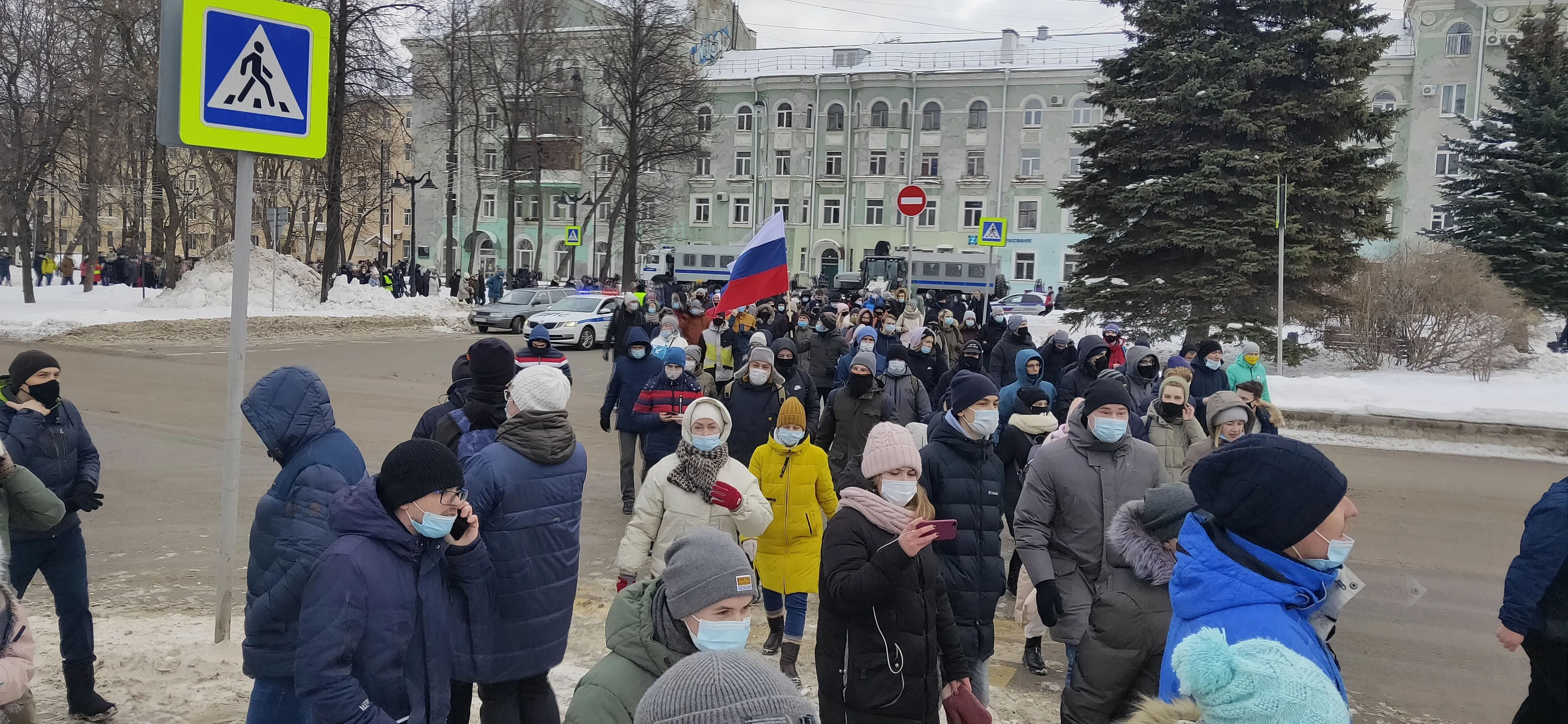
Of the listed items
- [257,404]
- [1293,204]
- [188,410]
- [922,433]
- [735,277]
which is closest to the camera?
[257,404]

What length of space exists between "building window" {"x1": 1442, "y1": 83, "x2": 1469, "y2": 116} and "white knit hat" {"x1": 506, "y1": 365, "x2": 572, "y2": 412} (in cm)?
5881

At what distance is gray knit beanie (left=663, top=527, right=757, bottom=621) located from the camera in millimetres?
2721

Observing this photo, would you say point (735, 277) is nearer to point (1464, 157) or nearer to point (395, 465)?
point (395, 465)

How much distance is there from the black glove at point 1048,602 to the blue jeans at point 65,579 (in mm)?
4292

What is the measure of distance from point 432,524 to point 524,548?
0.81 meters

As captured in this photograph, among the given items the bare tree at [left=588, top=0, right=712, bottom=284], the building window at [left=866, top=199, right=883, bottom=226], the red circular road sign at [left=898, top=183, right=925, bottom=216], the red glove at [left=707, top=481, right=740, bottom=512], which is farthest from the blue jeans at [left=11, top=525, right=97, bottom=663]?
the building window at [left=866, top=199, right=883, bottom=226]

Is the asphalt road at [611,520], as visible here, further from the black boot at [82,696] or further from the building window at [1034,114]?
the building window at [1034,114]

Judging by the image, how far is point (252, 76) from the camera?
489 centimetres

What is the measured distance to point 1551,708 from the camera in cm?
379

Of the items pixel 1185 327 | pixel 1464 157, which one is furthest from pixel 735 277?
pixel 1464 157

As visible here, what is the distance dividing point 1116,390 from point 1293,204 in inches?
798

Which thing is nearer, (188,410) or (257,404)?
(257,404)

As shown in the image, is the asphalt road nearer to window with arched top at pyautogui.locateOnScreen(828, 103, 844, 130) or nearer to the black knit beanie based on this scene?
the black knit beanie

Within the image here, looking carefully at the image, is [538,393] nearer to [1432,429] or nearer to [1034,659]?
[1034,659]
